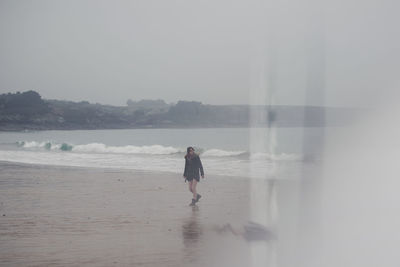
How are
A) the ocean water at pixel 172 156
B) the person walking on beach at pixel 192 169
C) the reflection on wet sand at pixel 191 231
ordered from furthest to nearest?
the ocean water at pixel 172 156 → the person walking on beach at pixel 192 169 → the reflection on wet sand at pixel 191 231

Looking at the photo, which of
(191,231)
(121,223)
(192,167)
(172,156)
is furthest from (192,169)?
(172,156)

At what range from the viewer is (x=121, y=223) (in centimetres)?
1112

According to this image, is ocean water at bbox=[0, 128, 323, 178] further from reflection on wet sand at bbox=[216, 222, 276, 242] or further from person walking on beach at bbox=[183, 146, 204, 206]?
reflection on wet sand at bbox=[216, 222, 276, 242]

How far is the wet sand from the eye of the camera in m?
8.17

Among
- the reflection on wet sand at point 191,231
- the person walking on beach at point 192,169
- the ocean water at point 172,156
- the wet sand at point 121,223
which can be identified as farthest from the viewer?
the ocean water at point 172,156

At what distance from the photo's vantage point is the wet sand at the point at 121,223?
8.17 metres

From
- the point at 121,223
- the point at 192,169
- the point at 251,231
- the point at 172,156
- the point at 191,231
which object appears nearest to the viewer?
the point at 251,231

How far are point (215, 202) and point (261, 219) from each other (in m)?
2.96

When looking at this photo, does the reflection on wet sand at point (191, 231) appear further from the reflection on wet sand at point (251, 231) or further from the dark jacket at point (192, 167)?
the dark jacket at point (192, 167)

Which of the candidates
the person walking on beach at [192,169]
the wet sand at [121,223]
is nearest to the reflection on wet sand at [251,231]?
the wet sand at [121,223]

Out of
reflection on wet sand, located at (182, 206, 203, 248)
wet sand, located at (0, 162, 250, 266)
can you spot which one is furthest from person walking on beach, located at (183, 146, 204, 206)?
reflection on wet sand, located at (182, 206, 203, 248)

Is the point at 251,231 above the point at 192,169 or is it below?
below

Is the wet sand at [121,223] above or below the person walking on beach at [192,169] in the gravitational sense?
below

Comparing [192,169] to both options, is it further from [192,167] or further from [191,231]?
[191,231]
